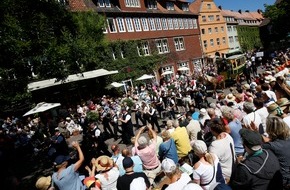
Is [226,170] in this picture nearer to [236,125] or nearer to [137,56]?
[236,125]

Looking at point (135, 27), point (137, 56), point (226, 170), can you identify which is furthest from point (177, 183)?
point (135, 27)

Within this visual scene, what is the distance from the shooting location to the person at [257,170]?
126 inches

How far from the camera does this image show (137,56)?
32.1 m

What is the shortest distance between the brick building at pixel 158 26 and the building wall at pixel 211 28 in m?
5.39

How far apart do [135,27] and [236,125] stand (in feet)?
96.1

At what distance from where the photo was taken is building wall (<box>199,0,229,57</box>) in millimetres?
49384

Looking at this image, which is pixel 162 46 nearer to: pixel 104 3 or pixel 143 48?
pixel 143 48

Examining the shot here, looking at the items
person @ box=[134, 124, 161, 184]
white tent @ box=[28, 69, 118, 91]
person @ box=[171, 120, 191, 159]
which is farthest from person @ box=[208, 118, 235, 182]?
white tent @ box=[28, 69, 118, 91]

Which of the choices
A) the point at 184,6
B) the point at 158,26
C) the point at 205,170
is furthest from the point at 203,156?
the point at 184,6

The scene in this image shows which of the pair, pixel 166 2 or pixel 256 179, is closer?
pixel 256 179

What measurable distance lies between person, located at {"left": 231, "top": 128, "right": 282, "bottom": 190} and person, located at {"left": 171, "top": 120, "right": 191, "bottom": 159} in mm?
3366

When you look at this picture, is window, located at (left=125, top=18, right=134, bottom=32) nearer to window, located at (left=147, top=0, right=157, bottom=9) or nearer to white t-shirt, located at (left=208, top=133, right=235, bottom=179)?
window, located at (left=147, top=0, right=157, bottom=9)

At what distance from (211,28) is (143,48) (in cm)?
2348

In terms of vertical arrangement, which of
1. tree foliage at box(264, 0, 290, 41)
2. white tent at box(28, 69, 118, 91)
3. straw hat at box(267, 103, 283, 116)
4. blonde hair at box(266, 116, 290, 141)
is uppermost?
tree foliage at box(264, 0, 290, 41)
